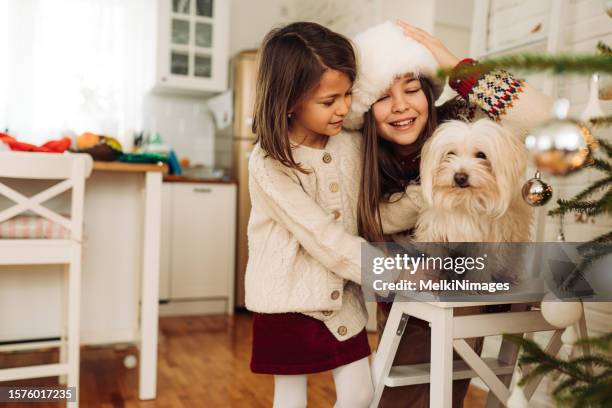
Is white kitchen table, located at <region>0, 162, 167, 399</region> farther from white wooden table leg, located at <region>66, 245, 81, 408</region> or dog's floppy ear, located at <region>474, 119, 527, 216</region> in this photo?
dog's floppy ear, located at <region>474, 119, 527, 216</region>

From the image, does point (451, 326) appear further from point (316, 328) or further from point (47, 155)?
point (47, 155)

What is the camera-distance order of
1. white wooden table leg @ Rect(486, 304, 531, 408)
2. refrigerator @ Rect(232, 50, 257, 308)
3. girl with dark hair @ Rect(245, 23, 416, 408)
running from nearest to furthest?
1. girl with dark hair @ Rect(245, 23, 416, 408)
2. white wooden table leg @ Rect(486, 304, 531, 408)
3. refrigerator @ Rect(232, 50, 257, 308)

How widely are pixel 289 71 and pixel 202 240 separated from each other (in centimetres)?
252

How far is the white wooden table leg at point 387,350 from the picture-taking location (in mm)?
1157

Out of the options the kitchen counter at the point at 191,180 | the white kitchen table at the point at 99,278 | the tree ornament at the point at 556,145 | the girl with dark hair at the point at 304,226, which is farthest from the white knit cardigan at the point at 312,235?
the kitchen counter at the point at 191,180

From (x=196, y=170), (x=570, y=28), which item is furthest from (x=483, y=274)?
(x=196, y=170)

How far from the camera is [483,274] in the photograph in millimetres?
1087

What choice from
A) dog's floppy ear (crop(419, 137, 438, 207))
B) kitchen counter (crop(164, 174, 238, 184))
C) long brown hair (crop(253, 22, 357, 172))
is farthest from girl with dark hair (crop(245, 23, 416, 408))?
kitchen counter (crop(164, 174, 238, 184))

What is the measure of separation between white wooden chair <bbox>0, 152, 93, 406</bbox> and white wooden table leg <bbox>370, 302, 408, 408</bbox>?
3.61 feet

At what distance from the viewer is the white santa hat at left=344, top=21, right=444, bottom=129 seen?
1188 millimetres

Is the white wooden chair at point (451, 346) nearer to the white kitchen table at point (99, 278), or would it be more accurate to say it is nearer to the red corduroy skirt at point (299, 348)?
the red corduroy skirt at point (299, 348)

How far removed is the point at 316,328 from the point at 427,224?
1.08 feet

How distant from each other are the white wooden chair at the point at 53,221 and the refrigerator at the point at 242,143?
6.01 ft

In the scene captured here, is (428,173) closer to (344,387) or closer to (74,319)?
(344,387)
